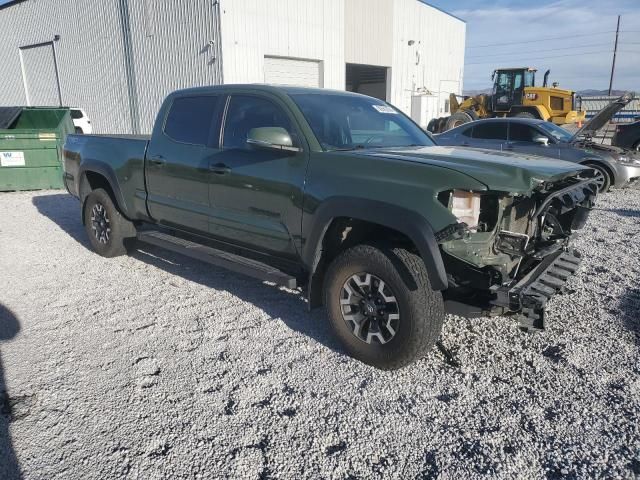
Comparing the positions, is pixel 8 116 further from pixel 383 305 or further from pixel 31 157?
pixel 383 305

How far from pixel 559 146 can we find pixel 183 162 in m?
7.77

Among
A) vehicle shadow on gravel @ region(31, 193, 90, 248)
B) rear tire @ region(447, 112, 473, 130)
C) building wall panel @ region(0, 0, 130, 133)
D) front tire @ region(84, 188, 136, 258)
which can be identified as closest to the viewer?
front tire @ region(84, 188, 136, 258)

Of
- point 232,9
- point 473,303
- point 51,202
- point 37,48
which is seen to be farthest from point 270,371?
point 37,48

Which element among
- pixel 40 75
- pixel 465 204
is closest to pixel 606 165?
pixel 465 204

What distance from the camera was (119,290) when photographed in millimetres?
5043

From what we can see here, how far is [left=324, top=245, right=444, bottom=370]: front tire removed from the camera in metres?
3.13

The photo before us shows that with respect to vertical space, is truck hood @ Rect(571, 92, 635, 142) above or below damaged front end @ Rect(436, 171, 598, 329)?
above

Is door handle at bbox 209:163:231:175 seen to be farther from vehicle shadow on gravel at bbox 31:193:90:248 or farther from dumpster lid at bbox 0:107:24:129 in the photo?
dumpster lid at bbox 0:107:24:129

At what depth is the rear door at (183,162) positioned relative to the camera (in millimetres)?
4516

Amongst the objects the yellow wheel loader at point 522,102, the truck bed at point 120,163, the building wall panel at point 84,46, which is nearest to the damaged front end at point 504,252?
the truck bed at point 120,163

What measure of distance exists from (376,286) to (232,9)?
15.7 meters

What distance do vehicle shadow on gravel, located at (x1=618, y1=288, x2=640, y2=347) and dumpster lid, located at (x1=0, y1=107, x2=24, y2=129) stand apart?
43.2ft

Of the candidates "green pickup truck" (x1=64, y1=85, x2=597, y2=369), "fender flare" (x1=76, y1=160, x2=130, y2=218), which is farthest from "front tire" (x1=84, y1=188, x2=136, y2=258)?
"green pickup truck" (x1=64, y1=85, x2=597, y2=369)

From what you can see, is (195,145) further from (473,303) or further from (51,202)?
(51,202)
